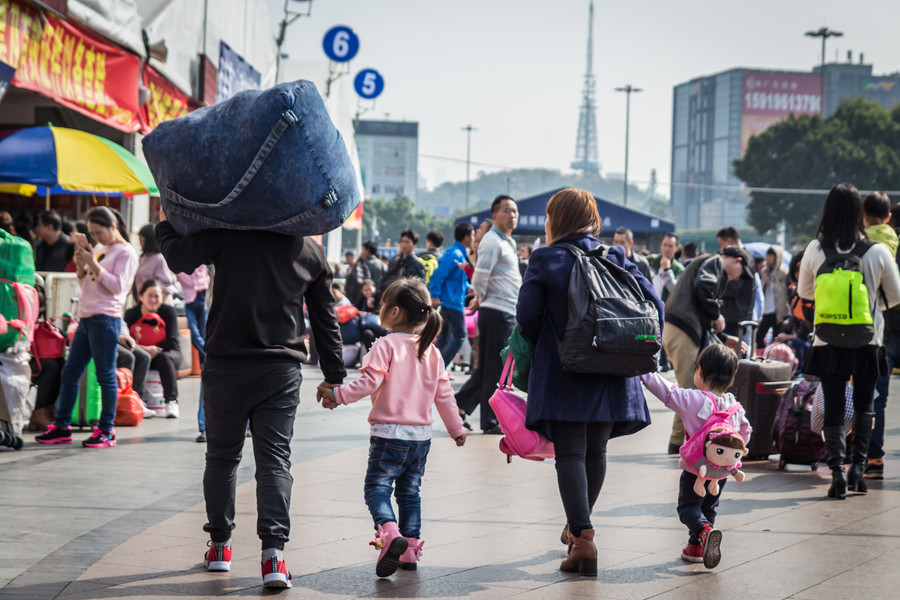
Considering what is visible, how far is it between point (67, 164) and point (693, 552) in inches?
310

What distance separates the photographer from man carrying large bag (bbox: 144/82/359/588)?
4465 mm

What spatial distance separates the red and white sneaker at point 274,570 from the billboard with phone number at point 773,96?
139 m

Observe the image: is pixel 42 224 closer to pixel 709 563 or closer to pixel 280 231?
pixel 280 231

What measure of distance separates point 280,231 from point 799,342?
868cm

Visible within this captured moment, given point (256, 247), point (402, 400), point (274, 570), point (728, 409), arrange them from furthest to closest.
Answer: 1. point (728, 409)
2. point (402, 400)
3. point (256, 247)
4. point (274, 570)

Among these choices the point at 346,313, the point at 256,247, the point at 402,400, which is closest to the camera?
the point at 256,247

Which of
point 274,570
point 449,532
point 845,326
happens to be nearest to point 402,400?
point 274,570

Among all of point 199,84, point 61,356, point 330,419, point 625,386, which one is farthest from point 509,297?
point 199,84

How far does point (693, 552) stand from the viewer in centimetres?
520

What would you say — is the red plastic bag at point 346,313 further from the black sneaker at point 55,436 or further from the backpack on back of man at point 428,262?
the black sneaker at point 55,436

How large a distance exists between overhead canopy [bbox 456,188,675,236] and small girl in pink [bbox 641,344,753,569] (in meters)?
28.9

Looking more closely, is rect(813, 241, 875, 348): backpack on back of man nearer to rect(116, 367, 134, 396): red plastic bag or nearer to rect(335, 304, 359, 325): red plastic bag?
rect(116, 367, 134, 396): red plastic bag

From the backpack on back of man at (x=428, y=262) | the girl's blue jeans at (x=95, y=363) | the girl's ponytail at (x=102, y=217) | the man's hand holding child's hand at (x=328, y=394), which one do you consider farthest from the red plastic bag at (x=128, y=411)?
the backpack on back of man at (x=428, y=262)

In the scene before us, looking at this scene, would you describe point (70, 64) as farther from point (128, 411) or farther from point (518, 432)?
point (518, 432)
